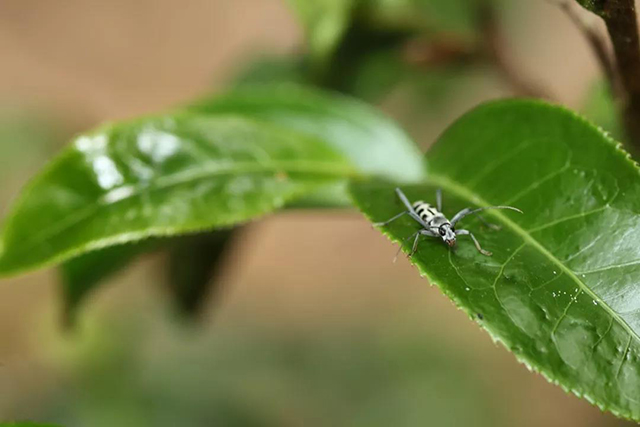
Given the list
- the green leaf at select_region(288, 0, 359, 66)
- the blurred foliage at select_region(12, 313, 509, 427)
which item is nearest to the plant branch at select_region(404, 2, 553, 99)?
the green leaf at select_region(288, 0, 359, 66)

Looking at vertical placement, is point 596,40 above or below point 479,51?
below

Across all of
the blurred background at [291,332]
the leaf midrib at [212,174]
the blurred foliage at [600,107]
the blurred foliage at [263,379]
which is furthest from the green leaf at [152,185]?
the blurred foliage at [263,379]

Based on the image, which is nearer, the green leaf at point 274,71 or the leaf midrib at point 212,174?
the leaf midrib at point 212,174

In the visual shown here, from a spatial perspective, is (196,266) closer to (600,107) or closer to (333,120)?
(333,120)

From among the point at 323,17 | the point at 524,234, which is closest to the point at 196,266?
the point at 323,17

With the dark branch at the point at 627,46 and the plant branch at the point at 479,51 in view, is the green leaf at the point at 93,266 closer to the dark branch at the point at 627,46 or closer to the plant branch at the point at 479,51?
the plant branch at the point at 479,51

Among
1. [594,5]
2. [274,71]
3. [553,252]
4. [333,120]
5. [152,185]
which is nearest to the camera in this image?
[594,5]

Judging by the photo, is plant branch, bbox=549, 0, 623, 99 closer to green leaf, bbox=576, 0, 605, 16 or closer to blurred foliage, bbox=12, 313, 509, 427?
green leaf, bbox=576, 0, 605, 16
